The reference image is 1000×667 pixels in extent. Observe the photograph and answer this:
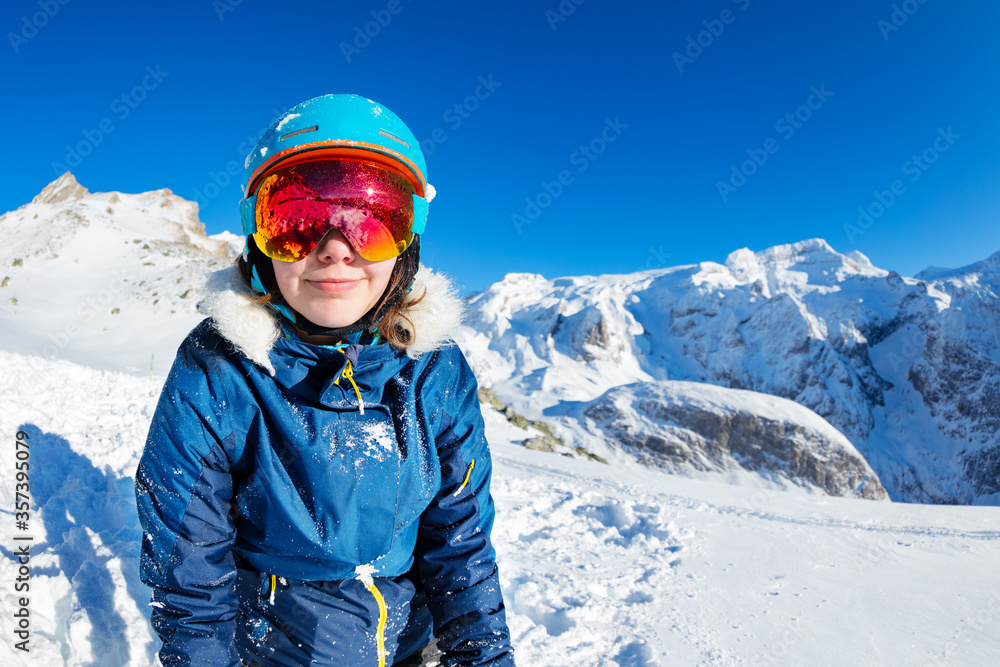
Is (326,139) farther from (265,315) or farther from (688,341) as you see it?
(688,341)

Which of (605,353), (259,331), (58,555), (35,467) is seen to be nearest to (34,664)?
(58,555)

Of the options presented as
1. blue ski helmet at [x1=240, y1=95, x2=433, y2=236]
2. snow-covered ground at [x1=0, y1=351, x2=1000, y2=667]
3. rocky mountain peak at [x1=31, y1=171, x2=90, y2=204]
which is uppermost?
rocky mountain peak at [x1=31, y1=171, x2=90, y2=204]

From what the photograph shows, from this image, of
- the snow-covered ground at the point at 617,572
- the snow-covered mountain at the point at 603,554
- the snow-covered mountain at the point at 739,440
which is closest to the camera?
the snow-covered ground at the point at 617,572

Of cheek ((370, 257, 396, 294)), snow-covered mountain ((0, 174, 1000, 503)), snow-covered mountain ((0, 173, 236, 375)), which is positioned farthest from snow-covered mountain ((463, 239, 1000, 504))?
cheek ((370, 257, 396, 294))

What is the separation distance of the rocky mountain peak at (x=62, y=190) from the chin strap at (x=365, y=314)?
2981 inches

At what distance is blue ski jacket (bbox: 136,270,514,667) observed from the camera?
1396 mm

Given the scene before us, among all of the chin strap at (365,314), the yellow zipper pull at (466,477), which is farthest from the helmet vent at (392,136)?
the yellow zipper pull at (466,477)

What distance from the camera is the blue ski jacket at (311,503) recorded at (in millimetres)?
1396

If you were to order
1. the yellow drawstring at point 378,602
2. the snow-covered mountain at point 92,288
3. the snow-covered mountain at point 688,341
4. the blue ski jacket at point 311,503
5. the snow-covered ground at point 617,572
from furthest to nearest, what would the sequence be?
the snow-covered mountain at point 688,341 < the snow-covered mountain at point 92,288 < the snow-covered ground at point 617,572 < the yellow drawstring at point 378,602 < the blue ski jacket at point 311,503

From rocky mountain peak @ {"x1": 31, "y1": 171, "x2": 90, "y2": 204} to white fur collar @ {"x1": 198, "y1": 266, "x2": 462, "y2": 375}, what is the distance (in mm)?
75740

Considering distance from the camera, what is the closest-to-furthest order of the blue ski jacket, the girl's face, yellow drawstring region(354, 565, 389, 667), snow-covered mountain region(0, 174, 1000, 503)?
the blue ski jacket → the girl's face → yellow drawstring region(354, 565, 389, 667) → snow-covered mountain region(0, 174, 1000, 503)

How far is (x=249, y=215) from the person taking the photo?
1638 millimetres

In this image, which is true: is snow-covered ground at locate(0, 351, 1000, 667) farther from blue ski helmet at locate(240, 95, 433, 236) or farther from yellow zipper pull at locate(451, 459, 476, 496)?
blue ski helmet at locate(240, 95, 433, 236)

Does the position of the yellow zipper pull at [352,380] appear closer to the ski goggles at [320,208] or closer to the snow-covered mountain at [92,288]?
the ski goggles at [320,208]
